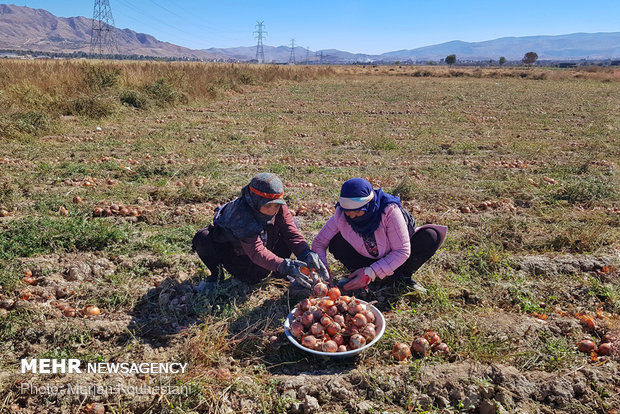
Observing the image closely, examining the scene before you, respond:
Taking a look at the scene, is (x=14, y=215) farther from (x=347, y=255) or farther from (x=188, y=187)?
(x=347, y=255)

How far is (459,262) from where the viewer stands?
4293 mm

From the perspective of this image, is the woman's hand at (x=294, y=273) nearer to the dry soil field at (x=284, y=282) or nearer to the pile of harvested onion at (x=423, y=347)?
the dry soil field at (x=284, y=282)

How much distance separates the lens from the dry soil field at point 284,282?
2.58 m

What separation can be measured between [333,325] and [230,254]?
52.1 inches

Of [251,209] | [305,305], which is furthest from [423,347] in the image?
[251,209]

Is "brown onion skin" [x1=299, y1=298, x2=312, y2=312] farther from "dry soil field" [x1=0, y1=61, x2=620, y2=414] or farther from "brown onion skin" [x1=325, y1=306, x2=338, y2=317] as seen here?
"dry soil field" [x1=0, y1=61, x2=620, y2=414]

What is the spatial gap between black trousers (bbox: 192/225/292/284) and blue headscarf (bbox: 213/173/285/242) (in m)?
0.17

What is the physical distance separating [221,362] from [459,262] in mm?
2635

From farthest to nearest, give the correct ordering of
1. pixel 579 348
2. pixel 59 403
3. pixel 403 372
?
pixel 579 348, pixel 403 372, pixel 59 403

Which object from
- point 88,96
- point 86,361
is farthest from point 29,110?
point 86,361

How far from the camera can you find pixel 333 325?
2.85 m

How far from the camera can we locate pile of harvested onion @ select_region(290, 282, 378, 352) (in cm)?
279

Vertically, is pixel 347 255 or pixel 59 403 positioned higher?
pixel 347 255

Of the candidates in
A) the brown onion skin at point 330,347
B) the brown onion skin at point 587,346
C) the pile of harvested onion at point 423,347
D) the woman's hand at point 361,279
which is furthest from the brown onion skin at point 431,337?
the brown onion skin at point 587,346
